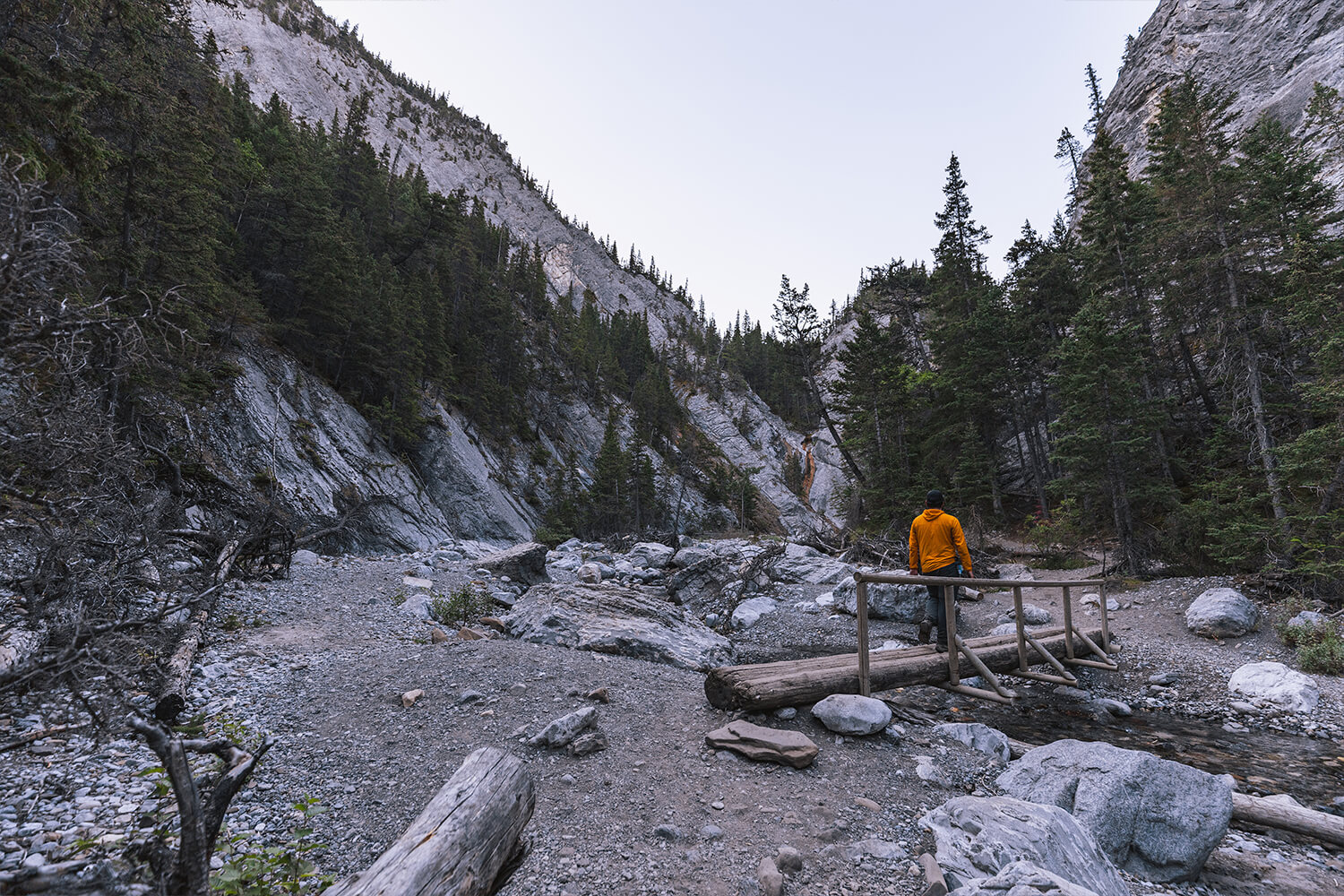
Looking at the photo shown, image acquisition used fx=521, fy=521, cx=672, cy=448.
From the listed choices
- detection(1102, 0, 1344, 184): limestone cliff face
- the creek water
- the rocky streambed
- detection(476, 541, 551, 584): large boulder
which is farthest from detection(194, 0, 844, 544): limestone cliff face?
detection(1102, 0, 1344, 184): limestone cliff face

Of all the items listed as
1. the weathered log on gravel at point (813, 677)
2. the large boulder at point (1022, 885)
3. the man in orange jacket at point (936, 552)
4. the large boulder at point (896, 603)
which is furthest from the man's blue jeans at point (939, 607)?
the large boulder at point (896, 603)

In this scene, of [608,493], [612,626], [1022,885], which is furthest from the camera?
[608,493]

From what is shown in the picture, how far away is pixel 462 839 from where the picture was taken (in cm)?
301

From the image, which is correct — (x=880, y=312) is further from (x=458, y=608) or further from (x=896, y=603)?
(x=458, y=608)

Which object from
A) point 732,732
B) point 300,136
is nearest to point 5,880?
point 732,732

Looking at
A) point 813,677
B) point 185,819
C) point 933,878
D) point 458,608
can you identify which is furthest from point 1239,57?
point 185,819

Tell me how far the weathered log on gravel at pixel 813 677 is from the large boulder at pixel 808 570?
1140cm

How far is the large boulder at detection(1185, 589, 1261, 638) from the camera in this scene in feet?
35.9

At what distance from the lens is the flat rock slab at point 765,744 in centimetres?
500

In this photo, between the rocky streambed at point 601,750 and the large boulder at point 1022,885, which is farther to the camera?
the rocky streambed at point 601,750

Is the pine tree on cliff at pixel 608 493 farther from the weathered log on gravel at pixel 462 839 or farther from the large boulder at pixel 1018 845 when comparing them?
the large boulder at pixel 1018 845

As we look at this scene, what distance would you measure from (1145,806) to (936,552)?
3.97m

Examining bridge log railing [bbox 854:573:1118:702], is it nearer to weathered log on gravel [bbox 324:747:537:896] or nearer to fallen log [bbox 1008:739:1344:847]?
fallen log [bbox 1008:739:1344:847]

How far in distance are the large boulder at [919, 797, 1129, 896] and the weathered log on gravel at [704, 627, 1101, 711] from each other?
2283 millimetres
